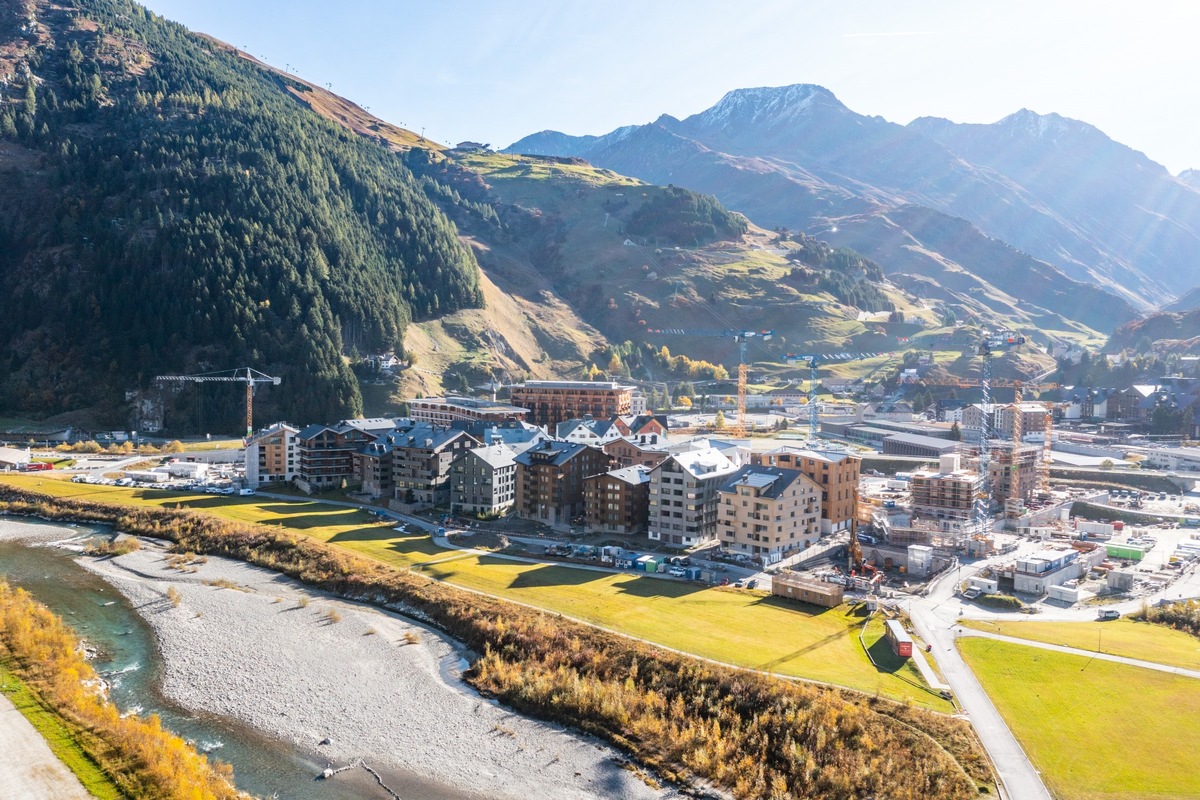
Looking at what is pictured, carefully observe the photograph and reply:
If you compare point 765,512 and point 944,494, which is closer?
point 765,512

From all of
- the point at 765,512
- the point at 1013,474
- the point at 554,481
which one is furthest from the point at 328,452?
the point at 1013,474

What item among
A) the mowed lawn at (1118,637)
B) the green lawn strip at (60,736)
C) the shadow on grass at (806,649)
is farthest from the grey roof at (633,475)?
the green lawn strip at (60,736)

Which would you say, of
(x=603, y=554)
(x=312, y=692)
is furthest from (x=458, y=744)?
(x=603, y=554)

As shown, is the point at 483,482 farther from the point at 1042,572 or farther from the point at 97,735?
the point at 1042,572

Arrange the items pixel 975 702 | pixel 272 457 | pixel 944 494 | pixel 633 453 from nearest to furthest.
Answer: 1. pixel 975 702
2. pixel 944 494
3. pixel 633 453
4. pixel 272 457

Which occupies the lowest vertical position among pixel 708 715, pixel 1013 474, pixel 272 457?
pixel 708 715

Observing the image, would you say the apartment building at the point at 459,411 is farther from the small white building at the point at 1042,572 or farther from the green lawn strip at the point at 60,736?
the green lawn strip at the point at 60,736
